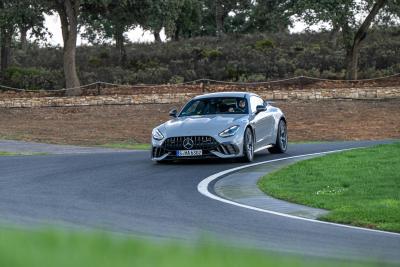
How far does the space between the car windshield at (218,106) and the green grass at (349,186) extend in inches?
83.2

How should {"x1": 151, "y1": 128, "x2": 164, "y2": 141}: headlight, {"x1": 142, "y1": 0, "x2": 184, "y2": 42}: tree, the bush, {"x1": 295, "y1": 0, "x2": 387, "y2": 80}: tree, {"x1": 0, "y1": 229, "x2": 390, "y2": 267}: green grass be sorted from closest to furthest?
{"x1": 0, "y1": 229, "x2": 390, "y2": 267}: green grass
{"x1": 151, "y1": 128, "x2": 164, "y2": 141}: headlight
{"x1": 295, "y1": 0, "x2": 387, "y2": 80}: tree
{"x1": 142, "y1": 0, "x2": 184, "y2": 42}: tree
the bush

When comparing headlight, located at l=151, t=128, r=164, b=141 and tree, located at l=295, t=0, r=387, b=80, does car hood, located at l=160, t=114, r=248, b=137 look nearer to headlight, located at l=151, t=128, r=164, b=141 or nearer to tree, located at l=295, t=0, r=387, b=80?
headlight, located at l=151, t=128, r=164, b=141

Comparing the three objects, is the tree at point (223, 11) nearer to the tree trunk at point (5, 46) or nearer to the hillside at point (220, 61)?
the hillside at point (220, 61)

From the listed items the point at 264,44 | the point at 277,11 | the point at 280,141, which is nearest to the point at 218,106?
the point at 280,141

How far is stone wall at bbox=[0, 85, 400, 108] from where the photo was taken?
129ft

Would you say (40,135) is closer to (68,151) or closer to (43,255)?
(68,151)

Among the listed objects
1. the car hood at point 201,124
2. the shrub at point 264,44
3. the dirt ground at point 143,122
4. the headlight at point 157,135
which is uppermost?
the shrub at point 264,44

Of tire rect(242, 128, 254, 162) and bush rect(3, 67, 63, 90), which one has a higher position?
bush rect(3, 67, 63, 90)

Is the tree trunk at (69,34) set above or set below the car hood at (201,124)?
above

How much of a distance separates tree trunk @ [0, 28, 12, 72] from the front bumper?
2632 cm

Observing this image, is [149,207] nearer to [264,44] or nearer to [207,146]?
[207,146]

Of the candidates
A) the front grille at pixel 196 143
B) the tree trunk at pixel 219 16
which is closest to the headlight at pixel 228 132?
the front grille at pixel 196 143

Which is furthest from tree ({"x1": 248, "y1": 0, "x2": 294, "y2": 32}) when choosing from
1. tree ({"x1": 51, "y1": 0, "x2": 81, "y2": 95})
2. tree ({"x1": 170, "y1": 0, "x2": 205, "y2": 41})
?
tree ({"x1": 51, "y1": 0, "x2": 81, "y2": 95})

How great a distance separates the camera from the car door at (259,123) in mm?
19391
